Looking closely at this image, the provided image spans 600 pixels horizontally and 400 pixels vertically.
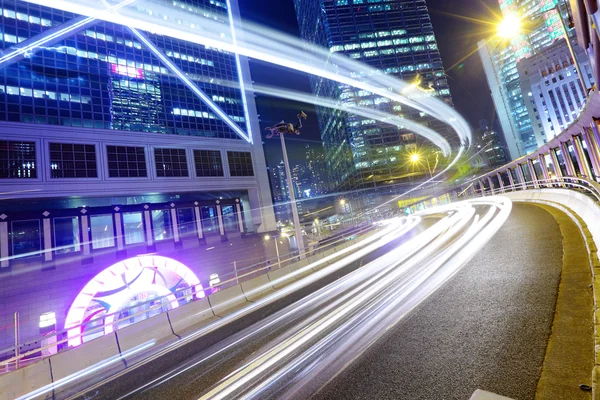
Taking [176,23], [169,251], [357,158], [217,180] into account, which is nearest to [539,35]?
[357,158]

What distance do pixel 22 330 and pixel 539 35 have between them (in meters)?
213

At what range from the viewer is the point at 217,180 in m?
40.2

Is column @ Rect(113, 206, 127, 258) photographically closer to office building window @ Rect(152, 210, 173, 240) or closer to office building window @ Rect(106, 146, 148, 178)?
office building window @ Rect(152, 210, 173, 240)

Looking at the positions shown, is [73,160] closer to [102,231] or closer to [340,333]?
[102,231]

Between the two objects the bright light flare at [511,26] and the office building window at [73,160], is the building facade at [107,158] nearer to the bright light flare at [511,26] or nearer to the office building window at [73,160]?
the office building window at [73,160]

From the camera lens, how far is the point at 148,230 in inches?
1240

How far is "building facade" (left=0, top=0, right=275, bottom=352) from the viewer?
25406 mm

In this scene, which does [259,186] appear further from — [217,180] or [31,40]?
[31,40]

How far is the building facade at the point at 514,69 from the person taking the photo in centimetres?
12912

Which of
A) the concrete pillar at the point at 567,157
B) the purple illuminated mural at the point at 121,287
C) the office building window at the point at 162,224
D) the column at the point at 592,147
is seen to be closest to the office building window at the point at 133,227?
the office building window at the point at 162,224

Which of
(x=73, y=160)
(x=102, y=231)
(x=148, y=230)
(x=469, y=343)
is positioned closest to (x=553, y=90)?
(x=148, y=230)

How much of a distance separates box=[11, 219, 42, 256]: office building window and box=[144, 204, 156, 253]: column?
9052mm

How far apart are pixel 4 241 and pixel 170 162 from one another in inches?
721

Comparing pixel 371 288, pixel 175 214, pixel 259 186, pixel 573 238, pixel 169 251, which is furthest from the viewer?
pixel 259 186
